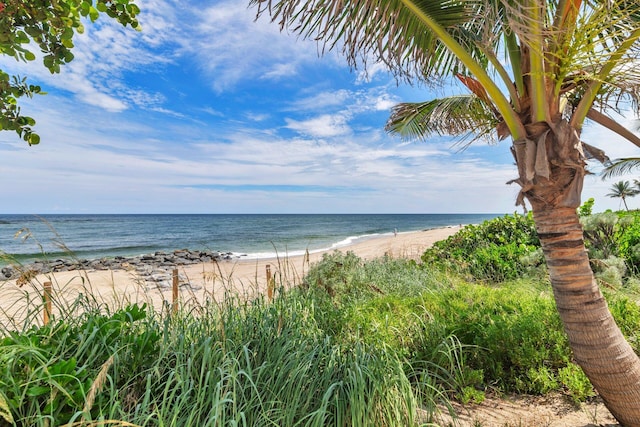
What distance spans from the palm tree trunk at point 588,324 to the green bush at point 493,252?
4.93 m

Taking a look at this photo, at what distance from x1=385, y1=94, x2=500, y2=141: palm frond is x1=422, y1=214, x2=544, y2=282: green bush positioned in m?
3.56

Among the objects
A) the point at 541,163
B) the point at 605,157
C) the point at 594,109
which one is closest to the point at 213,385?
the point at 541,163

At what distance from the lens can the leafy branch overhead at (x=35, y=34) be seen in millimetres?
2104

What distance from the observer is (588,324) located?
237 cm

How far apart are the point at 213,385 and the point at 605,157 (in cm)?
366

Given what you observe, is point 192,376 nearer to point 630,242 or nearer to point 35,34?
point 35,34

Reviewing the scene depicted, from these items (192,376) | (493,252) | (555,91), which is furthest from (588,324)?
(493,252)

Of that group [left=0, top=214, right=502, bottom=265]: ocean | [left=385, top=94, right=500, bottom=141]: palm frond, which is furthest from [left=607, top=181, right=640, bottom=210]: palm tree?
[left=385, top=94, right=500, bottom=141]: palm frond

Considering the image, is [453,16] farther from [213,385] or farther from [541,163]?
[213,385]

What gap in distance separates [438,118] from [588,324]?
370 cm

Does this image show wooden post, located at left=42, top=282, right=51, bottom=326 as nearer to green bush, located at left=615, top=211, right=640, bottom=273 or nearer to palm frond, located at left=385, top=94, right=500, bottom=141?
palm frond, located at left=385, top=94, right=500, bottom=141

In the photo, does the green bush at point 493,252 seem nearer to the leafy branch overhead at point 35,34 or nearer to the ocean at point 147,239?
the ocean at point 147,239

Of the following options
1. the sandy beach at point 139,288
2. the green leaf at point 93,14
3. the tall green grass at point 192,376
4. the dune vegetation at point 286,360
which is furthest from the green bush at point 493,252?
the green leaf at point 93,14

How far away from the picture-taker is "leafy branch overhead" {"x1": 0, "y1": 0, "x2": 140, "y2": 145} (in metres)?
2.10
